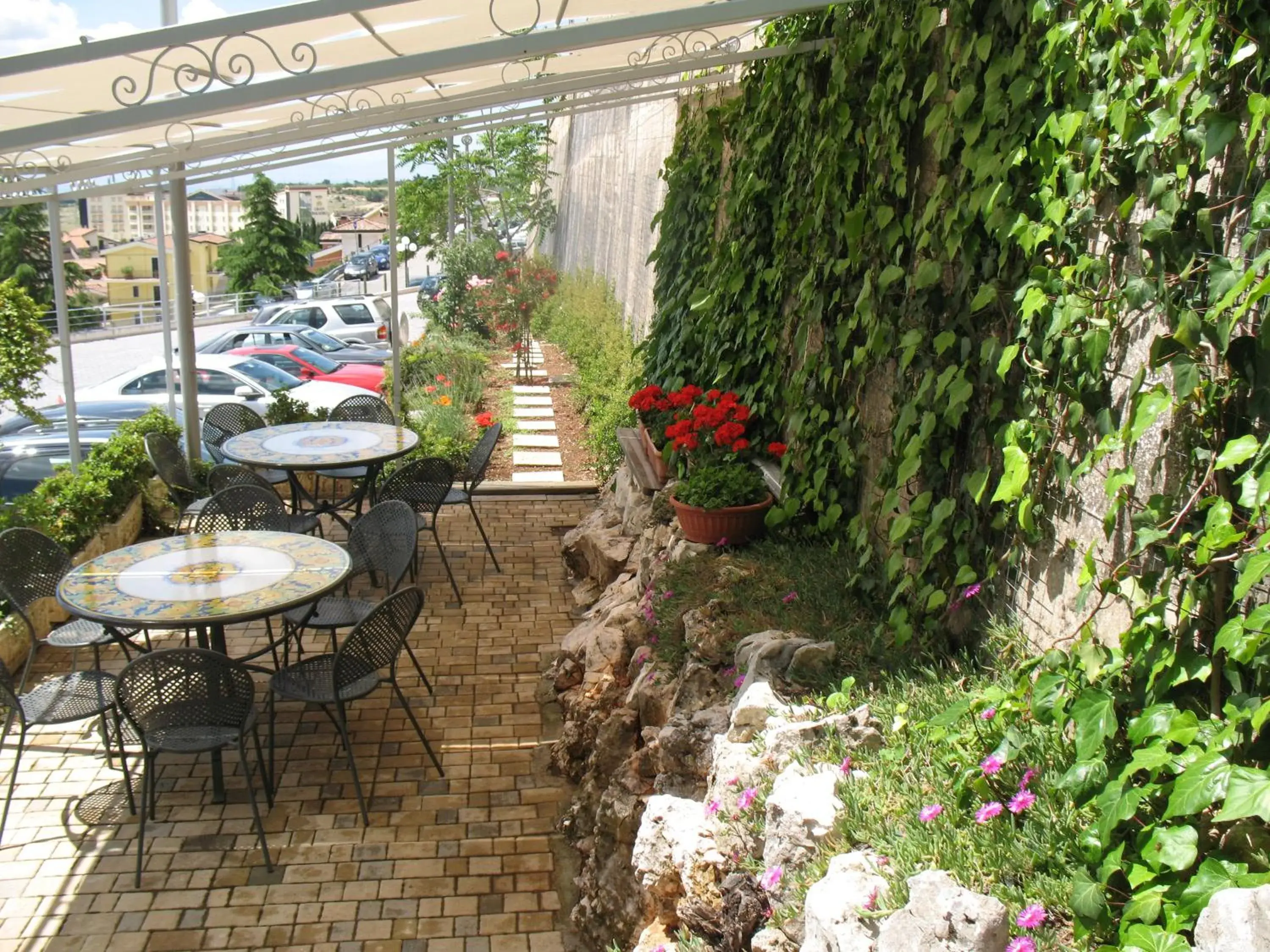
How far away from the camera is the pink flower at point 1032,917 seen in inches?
83.2

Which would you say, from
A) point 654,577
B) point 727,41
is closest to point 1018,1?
point 654,577

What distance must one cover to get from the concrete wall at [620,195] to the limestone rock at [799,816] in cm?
588

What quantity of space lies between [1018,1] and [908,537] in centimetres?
175

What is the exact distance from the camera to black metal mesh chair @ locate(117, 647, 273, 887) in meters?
3.96

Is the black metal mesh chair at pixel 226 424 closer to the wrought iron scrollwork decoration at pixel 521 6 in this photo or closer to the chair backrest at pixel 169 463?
the chair backrest at pixel 169 463

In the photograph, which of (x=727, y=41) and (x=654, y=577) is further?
(x=727, y=41)

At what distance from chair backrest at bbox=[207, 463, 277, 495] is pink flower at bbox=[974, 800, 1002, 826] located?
4823mm

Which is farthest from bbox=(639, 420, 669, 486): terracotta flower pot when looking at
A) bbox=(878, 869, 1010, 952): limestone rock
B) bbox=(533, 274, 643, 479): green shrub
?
bbox=(878, 869, 1010, 952): limestone rock

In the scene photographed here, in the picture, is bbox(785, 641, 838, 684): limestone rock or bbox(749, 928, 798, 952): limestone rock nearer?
bbox(749, 928, 798, 952): limestone rock

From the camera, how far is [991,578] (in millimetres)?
3322

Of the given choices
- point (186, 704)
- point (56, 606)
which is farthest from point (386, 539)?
point (56, 606)

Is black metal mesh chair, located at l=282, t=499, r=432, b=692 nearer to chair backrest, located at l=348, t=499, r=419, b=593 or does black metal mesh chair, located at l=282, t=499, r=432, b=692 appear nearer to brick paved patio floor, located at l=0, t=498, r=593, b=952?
chair backrest, located at l=348, t=499, r=419, b=593

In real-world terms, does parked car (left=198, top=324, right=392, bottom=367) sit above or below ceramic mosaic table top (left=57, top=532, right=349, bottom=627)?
above

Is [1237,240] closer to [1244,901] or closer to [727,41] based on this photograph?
[1244,901]
